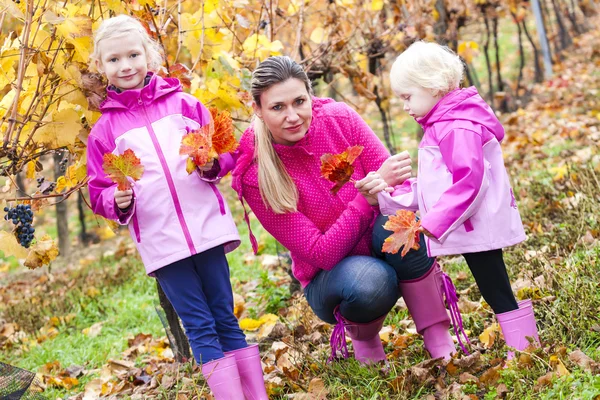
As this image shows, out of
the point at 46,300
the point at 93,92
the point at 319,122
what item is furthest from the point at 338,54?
the point at 46,300

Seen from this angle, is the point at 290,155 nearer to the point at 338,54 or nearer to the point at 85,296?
the point at 338,54

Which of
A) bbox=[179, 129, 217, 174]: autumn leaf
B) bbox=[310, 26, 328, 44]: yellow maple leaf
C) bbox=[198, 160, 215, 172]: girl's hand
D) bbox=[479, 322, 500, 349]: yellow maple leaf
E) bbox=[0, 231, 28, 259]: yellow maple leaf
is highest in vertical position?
bbox=[310, 26, 328, 44]: yellow maple leaf

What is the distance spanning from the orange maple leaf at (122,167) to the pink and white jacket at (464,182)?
38.2 inches

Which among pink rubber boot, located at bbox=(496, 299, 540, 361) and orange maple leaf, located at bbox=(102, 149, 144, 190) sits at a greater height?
orange maple leaf, located at bbox=(102, 149, 144, 190)

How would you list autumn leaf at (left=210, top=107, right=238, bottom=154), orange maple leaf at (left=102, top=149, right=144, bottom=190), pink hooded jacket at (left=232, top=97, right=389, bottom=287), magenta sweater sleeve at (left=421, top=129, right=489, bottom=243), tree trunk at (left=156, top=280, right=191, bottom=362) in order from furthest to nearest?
1. tree trunk at (left=156, top=280, right=191, bottom=362)
2. pink hooded jacket at (left=232, top=97, right=389, bottom=287)
3. autumn leaf at (left=210, top=107, right=238, bottom=154)
4. orange maple leaf at (left=102, top=149, right=144, bottom=190)
5. magenta sweater sleeve at (left=421, top=129, right=489, bottom=243)

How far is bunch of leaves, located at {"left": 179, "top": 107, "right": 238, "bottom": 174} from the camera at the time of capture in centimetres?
234

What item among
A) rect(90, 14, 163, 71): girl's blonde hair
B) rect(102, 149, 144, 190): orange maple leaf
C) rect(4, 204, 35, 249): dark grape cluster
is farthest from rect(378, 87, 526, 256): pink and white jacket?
rect(4, 204, 35, 249): dark grape cluster

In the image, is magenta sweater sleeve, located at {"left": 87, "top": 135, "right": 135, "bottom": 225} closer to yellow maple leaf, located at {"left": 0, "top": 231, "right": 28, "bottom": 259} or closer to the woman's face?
yellow maple leaf, located at {"left": 0, "top": 231, "right": 28, "bottom": 259}

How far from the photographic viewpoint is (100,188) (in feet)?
8.25

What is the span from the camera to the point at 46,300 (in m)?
5.31

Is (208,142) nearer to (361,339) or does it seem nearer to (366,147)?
(366,147)

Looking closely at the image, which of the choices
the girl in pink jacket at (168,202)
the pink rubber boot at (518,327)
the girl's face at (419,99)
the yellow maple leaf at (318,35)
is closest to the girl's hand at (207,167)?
the girl in pink jacket at (168,202)

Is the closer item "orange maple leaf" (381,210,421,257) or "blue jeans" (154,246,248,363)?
"orange maple leaf" (381,210,421,257)

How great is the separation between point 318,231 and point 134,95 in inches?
34.0
